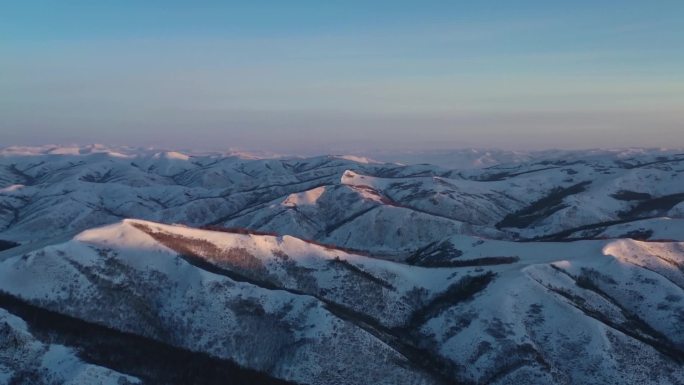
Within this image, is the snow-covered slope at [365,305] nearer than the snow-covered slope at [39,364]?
No

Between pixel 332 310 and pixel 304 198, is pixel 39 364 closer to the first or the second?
pixel 332 310

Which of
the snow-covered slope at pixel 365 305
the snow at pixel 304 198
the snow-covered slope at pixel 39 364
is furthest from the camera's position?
the snow at pixel 304 198

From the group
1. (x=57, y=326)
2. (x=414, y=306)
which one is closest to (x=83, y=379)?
(x=57, y=326)

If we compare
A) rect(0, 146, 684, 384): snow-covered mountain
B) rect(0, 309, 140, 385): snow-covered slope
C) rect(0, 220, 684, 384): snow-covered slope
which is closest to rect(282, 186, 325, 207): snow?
rect(0, 146, 684, 384): snow-covered mountain

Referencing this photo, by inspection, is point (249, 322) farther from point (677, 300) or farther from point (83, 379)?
point (677, 300)

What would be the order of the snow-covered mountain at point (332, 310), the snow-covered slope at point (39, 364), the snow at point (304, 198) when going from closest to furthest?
1. the snow-covered slope at point (39, 364)
2. the snow-covered mountain at point (332, 310)
3. the snow at point (304, 198)

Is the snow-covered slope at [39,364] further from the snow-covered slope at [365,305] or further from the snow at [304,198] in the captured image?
the snow at [304,198]

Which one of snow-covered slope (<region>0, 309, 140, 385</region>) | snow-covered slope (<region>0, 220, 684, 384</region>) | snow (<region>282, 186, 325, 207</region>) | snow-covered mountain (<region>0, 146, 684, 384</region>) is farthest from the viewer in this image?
snow (<region>282, 186, 325, 207</region>)

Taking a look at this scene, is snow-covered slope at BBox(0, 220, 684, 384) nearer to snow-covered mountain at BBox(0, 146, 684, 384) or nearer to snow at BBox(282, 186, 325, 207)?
snow-covered mountain at BBox(0, 146, 684, 384)

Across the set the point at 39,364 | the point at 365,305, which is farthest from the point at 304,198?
the point at 39,364

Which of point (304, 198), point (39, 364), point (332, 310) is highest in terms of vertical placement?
point (332, 310)

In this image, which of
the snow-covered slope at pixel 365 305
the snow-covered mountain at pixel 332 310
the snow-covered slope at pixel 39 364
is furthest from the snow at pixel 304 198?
the snow-covered slope at pixel 39 364
